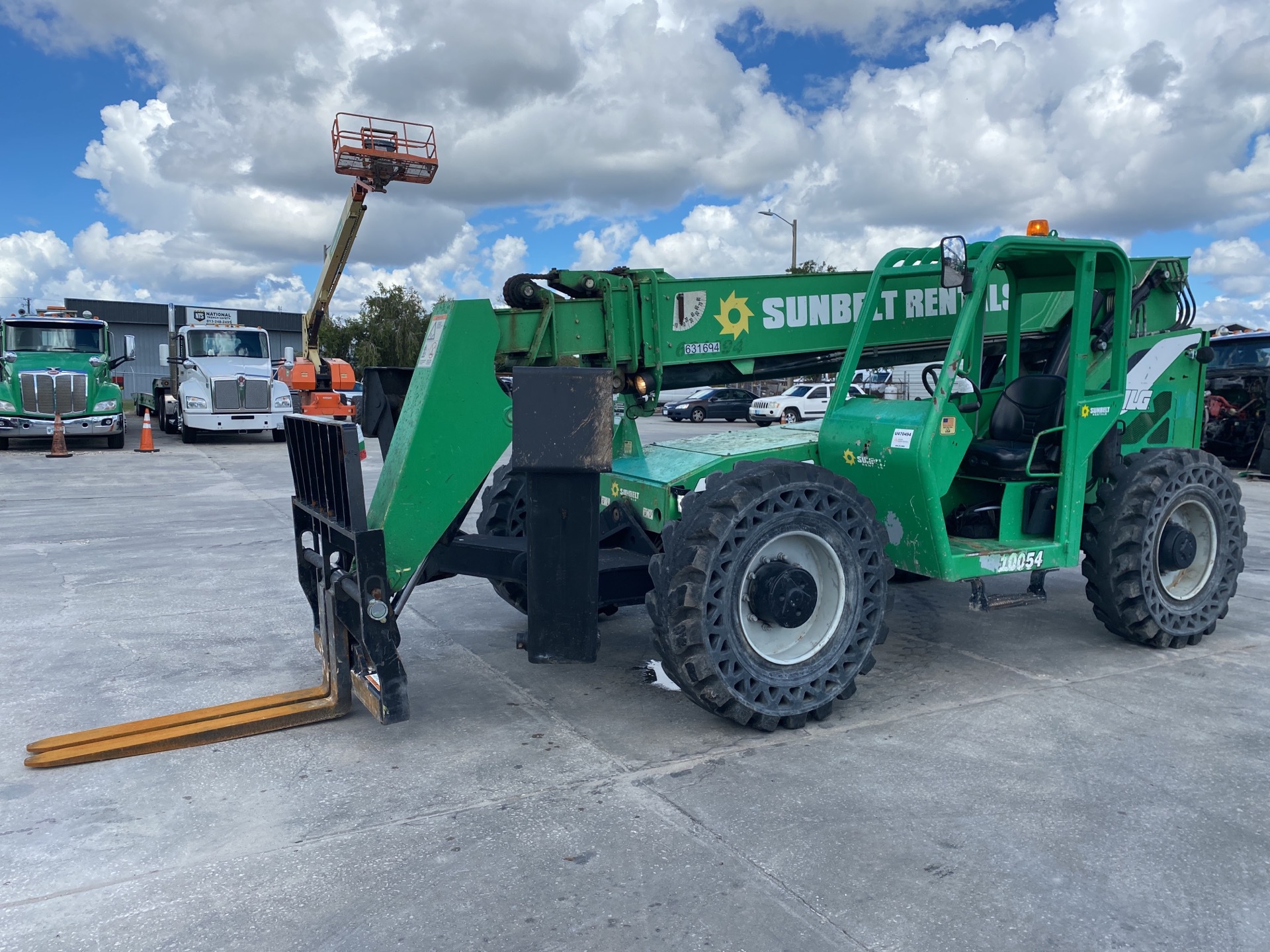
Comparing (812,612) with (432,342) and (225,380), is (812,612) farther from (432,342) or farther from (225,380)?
(225,380)

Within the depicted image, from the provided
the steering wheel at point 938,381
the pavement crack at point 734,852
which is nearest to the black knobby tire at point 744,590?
the pavement crack at point 734,852

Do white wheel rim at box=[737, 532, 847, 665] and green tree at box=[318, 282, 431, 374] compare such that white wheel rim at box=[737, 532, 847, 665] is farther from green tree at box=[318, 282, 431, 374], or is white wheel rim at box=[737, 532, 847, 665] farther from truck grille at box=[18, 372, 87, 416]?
green tree at box=[318, 282, 431, 374]

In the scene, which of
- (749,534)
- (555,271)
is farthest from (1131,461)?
(555,271)

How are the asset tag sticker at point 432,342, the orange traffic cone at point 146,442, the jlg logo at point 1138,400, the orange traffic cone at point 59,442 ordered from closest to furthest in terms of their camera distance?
the asset tag sticker at point 432,342, the jlg logo at point 1138,400, the orange traffic cone at point 59,442, the orange traffic cone at point 146,442

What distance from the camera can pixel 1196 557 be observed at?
6215 mm

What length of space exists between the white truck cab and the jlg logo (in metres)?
21.1

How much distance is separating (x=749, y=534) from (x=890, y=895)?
1680 millimetres

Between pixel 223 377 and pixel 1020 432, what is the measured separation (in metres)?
21.5

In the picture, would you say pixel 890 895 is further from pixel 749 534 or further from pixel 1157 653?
pixel 1157 653

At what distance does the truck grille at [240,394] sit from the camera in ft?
77.1

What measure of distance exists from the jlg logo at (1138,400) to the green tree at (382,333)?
45562 mm

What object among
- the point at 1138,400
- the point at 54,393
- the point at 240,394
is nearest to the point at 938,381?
the point at 1138,400

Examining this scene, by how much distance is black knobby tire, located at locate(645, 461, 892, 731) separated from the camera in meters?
4.39

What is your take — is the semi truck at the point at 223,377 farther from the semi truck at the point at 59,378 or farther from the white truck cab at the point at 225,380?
the semi truck at the point at 59,378
